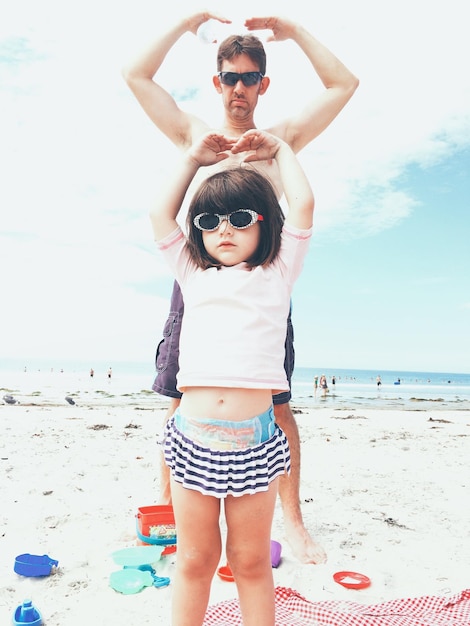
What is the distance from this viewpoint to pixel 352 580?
3.11m

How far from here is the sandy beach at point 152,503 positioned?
9.58 ft

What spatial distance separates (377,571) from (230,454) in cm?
189

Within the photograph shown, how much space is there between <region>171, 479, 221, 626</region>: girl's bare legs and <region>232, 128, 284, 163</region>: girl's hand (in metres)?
1.44

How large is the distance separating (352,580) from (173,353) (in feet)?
5.89

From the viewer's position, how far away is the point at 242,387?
203 cm

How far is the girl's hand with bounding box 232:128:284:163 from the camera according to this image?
7.58 feet

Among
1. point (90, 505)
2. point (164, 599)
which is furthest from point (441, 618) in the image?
point (90, 505)

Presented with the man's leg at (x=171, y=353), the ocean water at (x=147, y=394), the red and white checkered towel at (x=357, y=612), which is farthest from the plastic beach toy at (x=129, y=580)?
the ocean water at (x=147, y=394)

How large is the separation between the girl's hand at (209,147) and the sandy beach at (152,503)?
2.23 m

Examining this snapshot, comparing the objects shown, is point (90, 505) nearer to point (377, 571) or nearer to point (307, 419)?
point (377, 571)

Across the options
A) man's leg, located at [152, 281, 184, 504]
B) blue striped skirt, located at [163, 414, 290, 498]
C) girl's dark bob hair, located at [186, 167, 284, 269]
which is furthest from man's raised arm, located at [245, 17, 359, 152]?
blue striped skirt, located at [163, 414, 290, 498]

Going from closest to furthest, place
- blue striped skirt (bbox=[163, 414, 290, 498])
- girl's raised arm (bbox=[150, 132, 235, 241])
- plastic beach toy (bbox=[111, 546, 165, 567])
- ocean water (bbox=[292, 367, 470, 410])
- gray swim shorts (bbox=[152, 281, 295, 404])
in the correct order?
blue striped skirt (bbox=[163, 414, 290, 498]) < girl's raised arm (bbox=[150, 132, 235, 241]) < plastic beach toy (bbox=[111, 546, 165, 567]) < gray swim shorts (bbox=[152, 281, 295, 404]) < ocean water (bbox=[292, 367, 470, 410])

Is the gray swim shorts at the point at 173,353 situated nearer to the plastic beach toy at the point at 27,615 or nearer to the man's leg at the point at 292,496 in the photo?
the man's leg at the point at 292,496

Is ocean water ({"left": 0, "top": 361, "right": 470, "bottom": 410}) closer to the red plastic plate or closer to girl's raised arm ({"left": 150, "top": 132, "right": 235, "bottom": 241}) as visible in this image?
the red plastic plate
